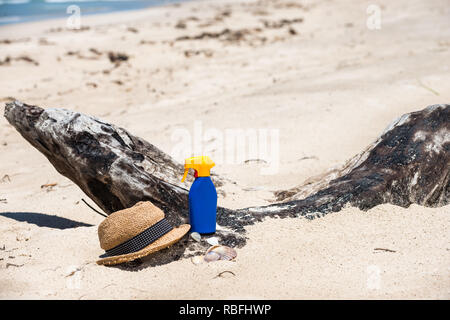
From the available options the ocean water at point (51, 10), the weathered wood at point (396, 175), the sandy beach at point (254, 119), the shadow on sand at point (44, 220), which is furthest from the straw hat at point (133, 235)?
the ocean water at point (51, 10)

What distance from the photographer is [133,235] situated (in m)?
3.08

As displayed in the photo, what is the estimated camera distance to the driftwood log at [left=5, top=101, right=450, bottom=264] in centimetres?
352

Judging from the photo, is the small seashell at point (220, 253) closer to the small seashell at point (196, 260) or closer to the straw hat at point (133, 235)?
the small seashell at point (196, 260)

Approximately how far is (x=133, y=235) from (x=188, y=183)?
38.2 inches

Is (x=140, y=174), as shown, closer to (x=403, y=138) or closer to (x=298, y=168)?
(x=403, y=138)

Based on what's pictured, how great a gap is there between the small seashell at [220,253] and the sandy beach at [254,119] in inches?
1.9

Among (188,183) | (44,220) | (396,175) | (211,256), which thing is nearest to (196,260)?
(211,256)

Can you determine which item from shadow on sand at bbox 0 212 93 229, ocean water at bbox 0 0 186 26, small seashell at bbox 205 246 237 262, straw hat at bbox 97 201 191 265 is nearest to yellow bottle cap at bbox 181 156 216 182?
straw hat at bbox 97 201 191 265

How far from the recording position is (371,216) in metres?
3.45

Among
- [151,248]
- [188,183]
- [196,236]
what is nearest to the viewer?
[151,248]

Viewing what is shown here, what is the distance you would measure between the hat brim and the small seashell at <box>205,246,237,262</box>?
0.19 metres

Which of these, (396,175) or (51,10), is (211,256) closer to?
(396,175)
